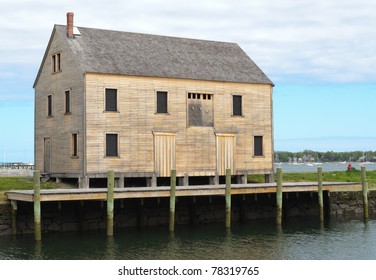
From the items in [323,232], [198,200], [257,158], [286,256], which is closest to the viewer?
[286,256]

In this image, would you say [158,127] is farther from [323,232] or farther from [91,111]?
[323,232]

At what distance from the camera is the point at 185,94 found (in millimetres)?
40250

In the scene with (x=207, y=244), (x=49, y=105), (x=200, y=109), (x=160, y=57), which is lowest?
(x=207, y=244)

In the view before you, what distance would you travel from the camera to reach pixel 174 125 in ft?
131

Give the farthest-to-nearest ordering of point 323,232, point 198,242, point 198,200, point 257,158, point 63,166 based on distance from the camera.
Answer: point 257,158, point 63,166, point 198,200, point 323,232, point 198,242

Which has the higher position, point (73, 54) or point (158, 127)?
point (73, 54)

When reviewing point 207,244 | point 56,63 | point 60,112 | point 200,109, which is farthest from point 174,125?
point 207,244

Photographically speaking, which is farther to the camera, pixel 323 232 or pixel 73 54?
pixel 73 54

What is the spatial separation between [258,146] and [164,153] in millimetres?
6921

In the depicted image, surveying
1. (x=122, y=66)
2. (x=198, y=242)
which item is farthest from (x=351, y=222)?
(x=122, y=66)

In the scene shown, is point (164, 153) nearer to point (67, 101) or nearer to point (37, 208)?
point (67, 101)

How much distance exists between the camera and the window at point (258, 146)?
42594 mm

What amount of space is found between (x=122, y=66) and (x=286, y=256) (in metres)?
16.6

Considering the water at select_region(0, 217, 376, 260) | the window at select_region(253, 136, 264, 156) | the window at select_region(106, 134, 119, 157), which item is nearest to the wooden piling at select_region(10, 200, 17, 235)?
the water at select_region(0, 217, 376, 260)
